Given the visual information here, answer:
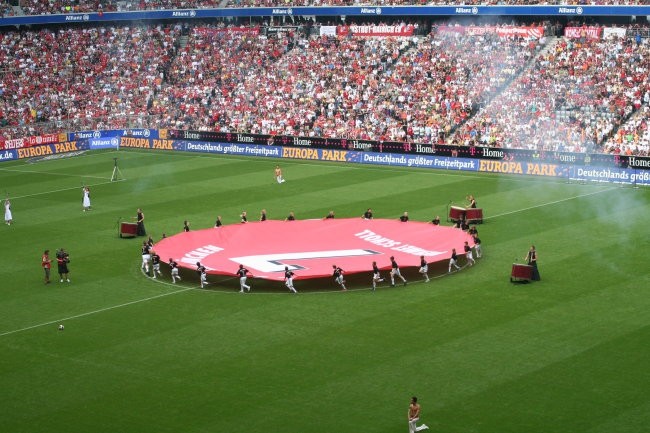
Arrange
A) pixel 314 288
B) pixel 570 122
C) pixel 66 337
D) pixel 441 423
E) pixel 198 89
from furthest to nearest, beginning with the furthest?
pixel 198 89 < pixel 570 122 < pixel 314 288 < pixel 66 337 < pixel 441 423

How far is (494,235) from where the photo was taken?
4709cm

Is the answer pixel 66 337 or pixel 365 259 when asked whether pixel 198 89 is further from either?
pixel 66 337

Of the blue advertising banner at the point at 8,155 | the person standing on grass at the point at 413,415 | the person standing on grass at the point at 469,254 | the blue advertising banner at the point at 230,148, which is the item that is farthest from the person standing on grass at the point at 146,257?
the blue advertising banner at the point at 8,155

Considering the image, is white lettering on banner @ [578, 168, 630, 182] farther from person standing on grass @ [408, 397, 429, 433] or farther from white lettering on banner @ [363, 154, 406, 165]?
person standing on grass @ [408, 397, 429, 433]

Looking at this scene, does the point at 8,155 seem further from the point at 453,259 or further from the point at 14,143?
the point at 453,259

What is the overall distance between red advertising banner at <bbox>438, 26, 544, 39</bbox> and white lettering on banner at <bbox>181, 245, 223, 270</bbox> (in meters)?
41.2

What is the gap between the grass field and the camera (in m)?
26.2

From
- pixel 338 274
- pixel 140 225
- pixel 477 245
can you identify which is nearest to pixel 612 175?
pixel 477 245

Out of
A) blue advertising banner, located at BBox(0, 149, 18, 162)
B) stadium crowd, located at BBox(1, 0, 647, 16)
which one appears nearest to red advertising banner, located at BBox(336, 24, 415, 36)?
stadium crowd, located at BBox(1, 0, 647, 16)

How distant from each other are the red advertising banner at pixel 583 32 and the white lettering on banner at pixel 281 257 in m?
38.4

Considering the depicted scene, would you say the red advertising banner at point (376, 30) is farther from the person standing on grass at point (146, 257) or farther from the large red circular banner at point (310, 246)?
the person standing on grass at point (146, 257)

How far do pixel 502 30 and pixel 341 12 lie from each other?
14.6m

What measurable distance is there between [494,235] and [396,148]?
76.1 feet

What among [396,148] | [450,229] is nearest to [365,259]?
[450,229]
